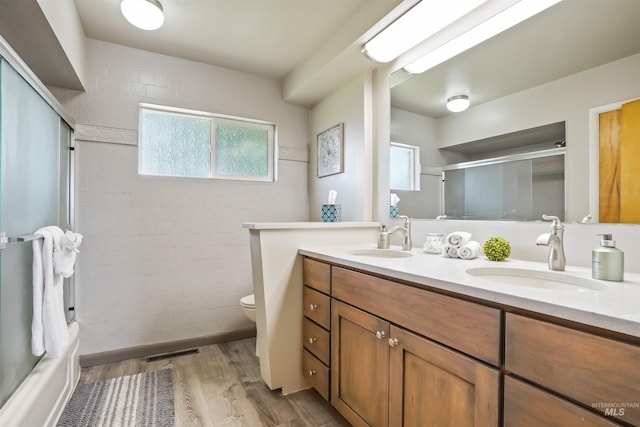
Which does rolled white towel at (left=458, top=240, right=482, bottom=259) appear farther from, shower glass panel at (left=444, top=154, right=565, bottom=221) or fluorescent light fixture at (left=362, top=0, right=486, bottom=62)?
fluorescent light fixture at (left=362, top=0, right=486, bottom=62)

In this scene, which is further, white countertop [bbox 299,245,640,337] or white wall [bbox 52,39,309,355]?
white wall [bbox 52,39,309,355]

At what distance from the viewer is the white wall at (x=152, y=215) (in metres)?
2.23

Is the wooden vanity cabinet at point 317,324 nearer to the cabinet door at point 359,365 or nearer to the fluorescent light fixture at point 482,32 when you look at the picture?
the cabinet door at point 359,365

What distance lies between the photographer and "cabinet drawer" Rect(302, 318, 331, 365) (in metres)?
1.61

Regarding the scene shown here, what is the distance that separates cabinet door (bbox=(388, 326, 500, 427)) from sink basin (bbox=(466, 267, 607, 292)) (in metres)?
0.31

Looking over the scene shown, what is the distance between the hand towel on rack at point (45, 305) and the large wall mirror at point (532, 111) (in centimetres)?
196

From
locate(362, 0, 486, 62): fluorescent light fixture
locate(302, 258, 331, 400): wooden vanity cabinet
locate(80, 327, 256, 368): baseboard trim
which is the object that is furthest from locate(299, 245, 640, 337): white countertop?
locate(80, 327, 256, 368): baseboard trim

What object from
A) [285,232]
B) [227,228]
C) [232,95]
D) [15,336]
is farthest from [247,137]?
[15,336]

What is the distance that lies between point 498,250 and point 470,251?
0.38 feet

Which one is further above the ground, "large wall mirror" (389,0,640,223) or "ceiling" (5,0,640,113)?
"ceiling" (5,0,640,113)

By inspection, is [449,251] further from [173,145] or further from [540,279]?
[173,145]

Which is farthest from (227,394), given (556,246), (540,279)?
(556,246)

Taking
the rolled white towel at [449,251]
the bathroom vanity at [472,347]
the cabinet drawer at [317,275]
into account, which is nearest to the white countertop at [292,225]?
the cabinet drawer at [317,275]

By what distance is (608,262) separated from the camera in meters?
0.96
